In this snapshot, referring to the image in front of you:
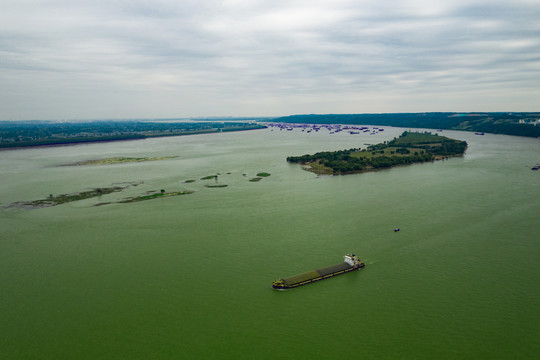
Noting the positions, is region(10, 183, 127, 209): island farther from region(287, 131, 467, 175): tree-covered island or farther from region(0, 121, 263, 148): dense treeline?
region(0, 121, 263, 148): dense treeline

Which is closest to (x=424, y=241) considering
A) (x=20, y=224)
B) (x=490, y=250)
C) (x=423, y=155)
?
(x=490, y=250)

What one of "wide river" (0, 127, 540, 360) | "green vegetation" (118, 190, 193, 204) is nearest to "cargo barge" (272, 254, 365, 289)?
"wide river" (0, 127, 540, 360)

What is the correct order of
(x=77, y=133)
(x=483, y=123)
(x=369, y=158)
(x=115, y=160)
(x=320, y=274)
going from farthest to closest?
(x=77, y=133), (x=483, y=123), (x=115, y=160), (x=369, y=158), (x=320, y=274)

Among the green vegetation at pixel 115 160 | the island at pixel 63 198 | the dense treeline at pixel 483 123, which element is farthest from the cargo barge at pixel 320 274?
the dense treeline at pixel 483 123

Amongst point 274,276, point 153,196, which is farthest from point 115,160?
point 274,276

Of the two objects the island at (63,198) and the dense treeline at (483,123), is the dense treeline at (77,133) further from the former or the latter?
the dense treeline at (483,123)

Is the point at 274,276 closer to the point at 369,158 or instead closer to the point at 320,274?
the point at 320,274
